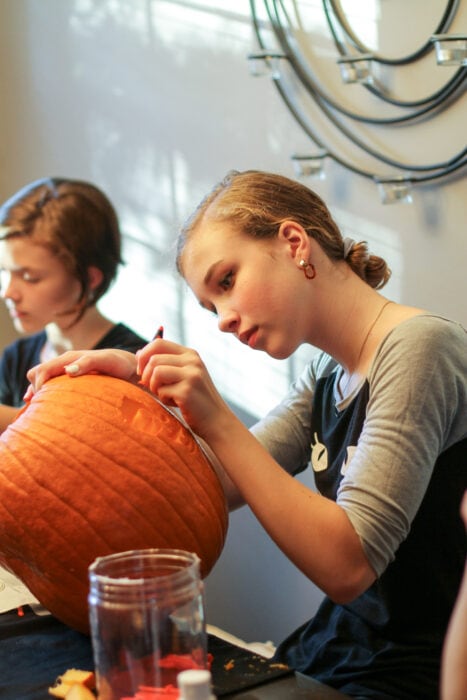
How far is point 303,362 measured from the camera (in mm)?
1919

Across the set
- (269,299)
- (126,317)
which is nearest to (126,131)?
(126,317)

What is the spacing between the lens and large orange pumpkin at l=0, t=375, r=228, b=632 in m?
0.92

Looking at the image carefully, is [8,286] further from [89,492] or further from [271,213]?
[89,492]

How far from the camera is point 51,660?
909mm

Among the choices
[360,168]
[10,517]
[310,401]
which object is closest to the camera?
[10,517]

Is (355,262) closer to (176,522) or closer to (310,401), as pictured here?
(310,401)

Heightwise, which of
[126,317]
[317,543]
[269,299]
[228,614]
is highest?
[269,299]

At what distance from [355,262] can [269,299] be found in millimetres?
166

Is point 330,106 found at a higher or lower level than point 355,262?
higher

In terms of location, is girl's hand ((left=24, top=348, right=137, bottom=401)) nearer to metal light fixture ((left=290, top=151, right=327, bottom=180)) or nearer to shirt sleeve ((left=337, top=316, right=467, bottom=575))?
shirt sleeve ((left=337, top=316, right=467, bottom=575))

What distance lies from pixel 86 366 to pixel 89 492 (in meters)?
0.16

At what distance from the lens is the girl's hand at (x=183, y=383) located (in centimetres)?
98

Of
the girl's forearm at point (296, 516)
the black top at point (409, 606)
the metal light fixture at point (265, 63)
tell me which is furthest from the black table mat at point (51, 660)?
the metal light fixture at point (265, 63)

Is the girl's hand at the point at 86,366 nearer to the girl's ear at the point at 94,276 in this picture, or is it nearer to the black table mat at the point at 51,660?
the black table mat at the point at 51,660
